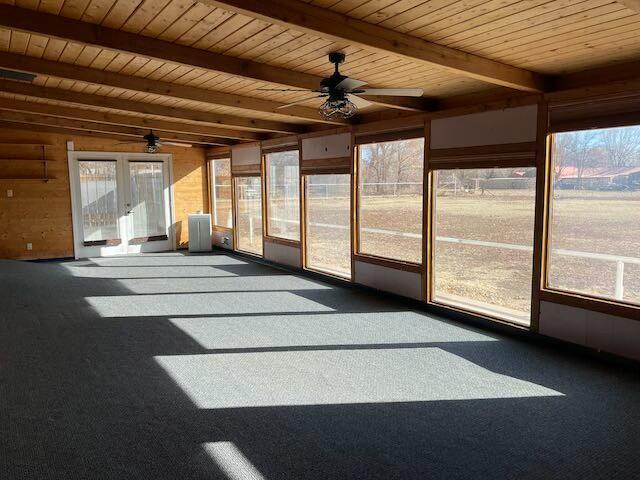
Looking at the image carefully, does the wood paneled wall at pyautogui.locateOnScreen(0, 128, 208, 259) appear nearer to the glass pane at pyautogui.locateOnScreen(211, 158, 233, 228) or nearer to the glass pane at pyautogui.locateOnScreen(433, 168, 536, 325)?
the glass pane at pyautogui.locateOnScreen(211, 158, 233, 228)

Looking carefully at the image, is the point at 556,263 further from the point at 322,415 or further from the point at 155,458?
the point at 155,458

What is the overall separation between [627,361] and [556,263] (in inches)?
178

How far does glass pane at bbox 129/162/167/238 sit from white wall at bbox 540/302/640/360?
321 inches

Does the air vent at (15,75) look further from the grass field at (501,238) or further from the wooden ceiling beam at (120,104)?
the grass field at (501,238)

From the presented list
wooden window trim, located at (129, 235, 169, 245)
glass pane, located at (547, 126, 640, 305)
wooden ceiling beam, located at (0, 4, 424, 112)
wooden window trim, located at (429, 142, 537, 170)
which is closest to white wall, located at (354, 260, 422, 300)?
wooden window trim, located at (429, 142, 537, 170)

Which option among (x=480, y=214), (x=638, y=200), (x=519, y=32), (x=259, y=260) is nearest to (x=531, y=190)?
(x=480, y=214)

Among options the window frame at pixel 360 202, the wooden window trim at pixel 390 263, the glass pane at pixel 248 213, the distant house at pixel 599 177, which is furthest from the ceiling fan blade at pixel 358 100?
the glass pane at pixel 248 213

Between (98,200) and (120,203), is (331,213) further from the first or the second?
(98,200)

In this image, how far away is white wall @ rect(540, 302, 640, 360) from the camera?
383 cm

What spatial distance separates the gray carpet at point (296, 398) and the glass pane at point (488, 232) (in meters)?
3.18

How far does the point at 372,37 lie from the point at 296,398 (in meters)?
2.47

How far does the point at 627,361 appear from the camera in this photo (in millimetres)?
3842

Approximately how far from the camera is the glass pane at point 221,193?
34.8 ft

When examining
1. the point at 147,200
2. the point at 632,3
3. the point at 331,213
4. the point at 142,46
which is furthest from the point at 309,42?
the point at 147,200
